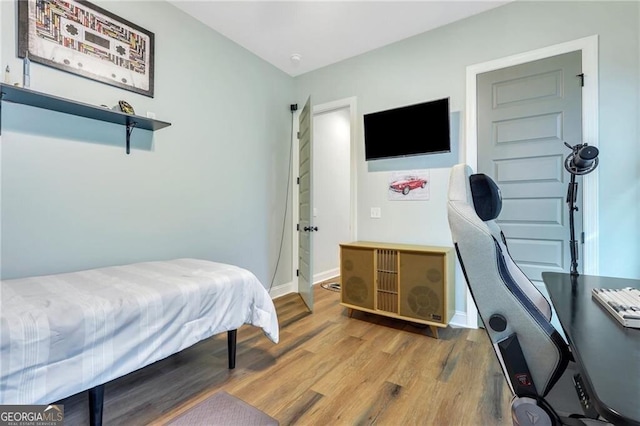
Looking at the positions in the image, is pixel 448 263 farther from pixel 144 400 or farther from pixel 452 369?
pixel 144 400

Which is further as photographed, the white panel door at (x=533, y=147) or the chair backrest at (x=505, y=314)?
the white panel door at (x=533, y=147)

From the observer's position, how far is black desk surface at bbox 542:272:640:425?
1.59 ft

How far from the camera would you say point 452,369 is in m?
2.00

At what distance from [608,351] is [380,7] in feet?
9.62

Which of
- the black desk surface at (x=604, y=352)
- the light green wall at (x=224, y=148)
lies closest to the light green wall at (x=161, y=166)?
the light green wall at (x=224, y=148)

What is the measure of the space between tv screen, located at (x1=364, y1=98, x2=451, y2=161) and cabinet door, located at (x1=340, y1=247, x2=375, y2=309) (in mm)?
1080

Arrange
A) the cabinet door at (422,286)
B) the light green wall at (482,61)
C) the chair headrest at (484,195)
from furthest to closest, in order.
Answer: the cabinet door at (422,286), the light green wall at (482,61), the chair headrest at (484,195)

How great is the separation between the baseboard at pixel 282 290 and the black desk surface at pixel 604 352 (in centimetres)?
300

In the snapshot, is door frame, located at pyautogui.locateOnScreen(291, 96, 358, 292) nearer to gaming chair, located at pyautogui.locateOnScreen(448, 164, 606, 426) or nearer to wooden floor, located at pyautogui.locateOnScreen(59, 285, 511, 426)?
wooden floor, located at pyautogui.locateOnScreen(59, 285, 511, 426)

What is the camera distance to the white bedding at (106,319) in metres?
1.11

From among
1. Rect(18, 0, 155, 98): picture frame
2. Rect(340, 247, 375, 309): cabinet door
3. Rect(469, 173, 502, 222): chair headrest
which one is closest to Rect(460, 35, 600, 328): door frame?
Rect(340, 247, 375, 309): cabinet door

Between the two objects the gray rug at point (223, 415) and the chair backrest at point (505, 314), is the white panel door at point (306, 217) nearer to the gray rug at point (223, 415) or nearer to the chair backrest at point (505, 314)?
the gray rug at point (223, 415)

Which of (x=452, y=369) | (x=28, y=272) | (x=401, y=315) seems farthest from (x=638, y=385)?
(x=28, y=272)

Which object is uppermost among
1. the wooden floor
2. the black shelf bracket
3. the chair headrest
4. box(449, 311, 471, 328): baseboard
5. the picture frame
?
the picture frame
